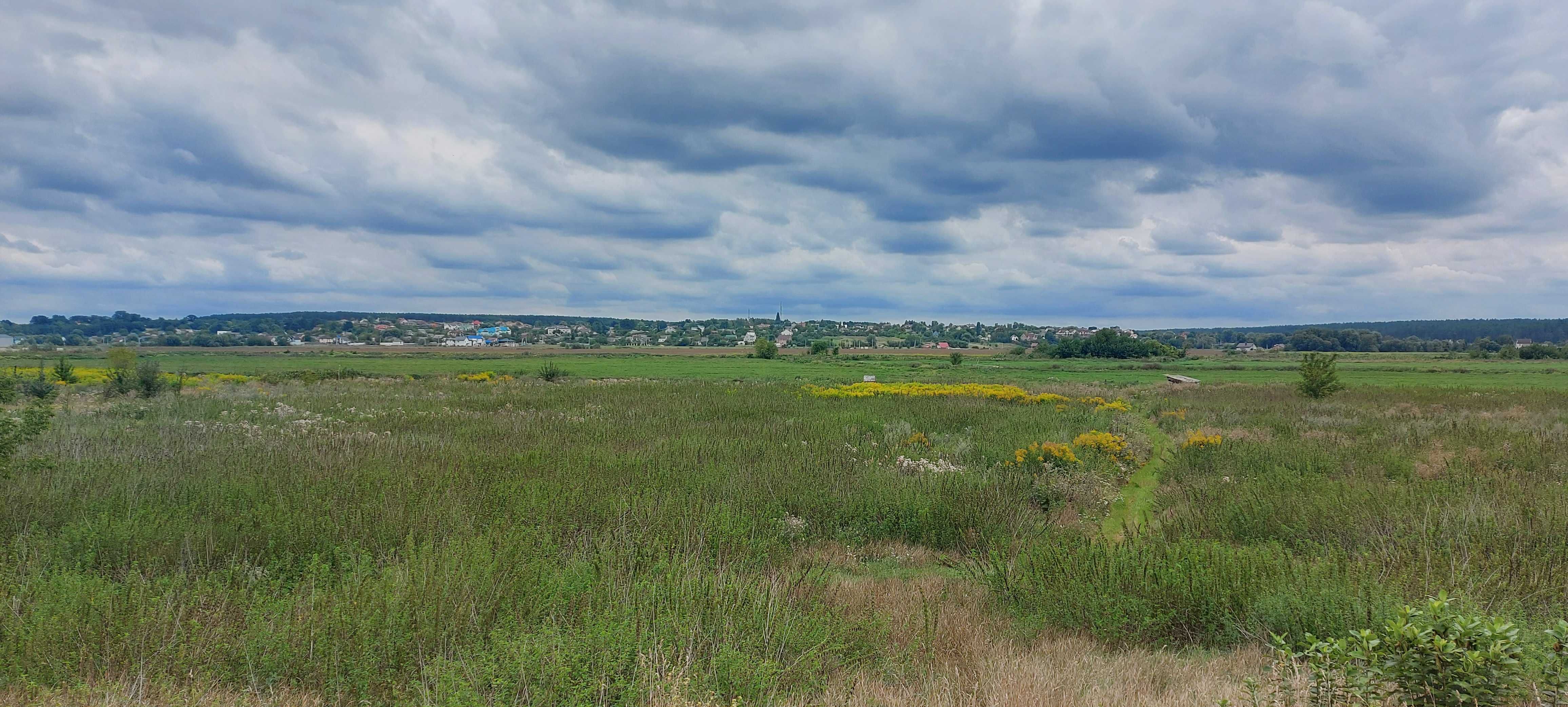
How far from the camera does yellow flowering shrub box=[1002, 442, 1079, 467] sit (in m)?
14.0

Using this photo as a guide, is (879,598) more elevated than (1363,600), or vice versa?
(1363,600)

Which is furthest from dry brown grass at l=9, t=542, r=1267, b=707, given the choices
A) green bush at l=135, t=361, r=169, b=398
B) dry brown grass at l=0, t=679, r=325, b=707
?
green bush at l=135, t=361, r=169, b=398

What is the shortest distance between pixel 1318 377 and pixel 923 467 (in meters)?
26.6

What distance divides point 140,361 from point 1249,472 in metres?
40.7

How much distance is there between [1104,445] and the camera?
53.1 ft

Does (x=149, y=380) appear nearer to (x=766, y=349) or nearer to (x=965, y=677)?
(x=965, y=677)

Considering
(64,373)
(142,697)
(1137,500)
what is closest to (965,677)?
(142,697)

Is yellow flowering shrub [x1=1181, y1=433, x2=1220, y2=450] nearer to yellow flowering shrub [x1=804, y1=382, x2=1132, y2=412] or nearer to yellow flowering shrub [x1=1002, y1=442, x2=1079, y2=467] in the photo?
yellow flowering shrub [x1=1002, y1=442, x2=1079, y2=467]

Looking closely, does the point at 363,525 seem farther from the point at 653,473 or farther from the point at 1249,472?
the point at 1249,472

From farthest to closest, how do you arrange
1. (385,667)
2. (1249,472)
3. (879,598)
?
(1249,472), (879,598), (385,667)

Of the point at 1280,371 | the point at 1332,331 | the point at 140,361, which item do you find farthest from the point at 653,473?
the point at 1332,331

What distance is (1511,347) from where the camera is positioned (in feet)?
327

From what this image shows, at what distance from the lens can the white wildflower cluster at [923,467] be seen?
1221 centimetres

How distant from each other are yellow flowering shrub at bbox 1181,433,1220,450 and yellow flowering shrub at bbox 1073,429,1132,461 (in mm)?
1249
